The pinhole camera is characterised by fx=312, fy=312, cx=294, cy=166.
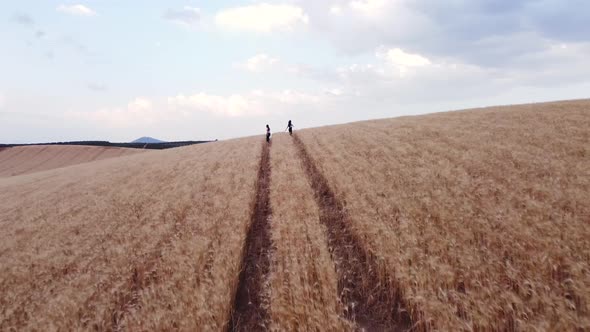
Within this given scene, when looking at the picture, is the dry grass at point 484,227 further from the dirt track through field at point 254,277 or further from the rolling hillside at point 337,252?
the dirt track through field at point 254,277

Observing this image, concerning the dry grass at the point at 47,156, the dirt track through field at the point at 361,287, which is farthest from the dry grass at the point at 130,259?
the dry grass at the point at 47,156

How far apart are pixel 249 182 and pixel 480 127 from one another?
1632 centimetres

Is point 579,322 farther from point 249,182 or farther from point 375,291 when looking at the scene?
point 249,182

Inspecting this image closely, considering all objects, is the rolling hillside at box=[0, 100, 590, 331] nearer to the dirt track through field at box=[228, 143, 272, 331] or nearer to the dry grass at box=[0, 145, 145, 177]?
the dirt track through field at box=[228, 143, 272, 331]

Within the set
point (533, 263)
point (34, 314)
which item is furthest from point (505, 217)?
point (34, 314)

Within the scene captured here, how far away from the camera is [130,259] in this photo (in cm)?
814

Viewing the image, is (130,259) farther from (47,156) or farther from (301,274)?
(47,156)

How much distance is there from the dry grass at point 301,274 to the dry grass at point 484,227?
3.62 feet

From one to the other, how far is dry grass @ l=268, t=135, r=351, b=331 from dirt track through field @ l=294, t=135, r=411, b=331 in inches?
10.3

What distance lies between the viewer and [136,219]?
38.9 feet

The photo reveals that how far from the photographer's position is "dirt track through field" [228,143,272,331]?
5344 millimetres

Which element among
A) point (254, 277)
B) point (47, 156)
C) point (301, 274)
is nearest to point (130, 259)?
point (254, 277)

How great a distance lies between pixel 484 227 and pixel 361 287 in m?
3.21

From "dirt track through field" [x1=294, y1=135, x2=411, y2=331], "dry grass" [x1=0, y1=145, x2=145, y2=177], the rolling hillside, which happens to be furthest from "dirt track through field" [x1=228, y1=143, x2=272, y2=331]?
"dry grass" [x1=0, y1=145, x2=145, y2=177]
